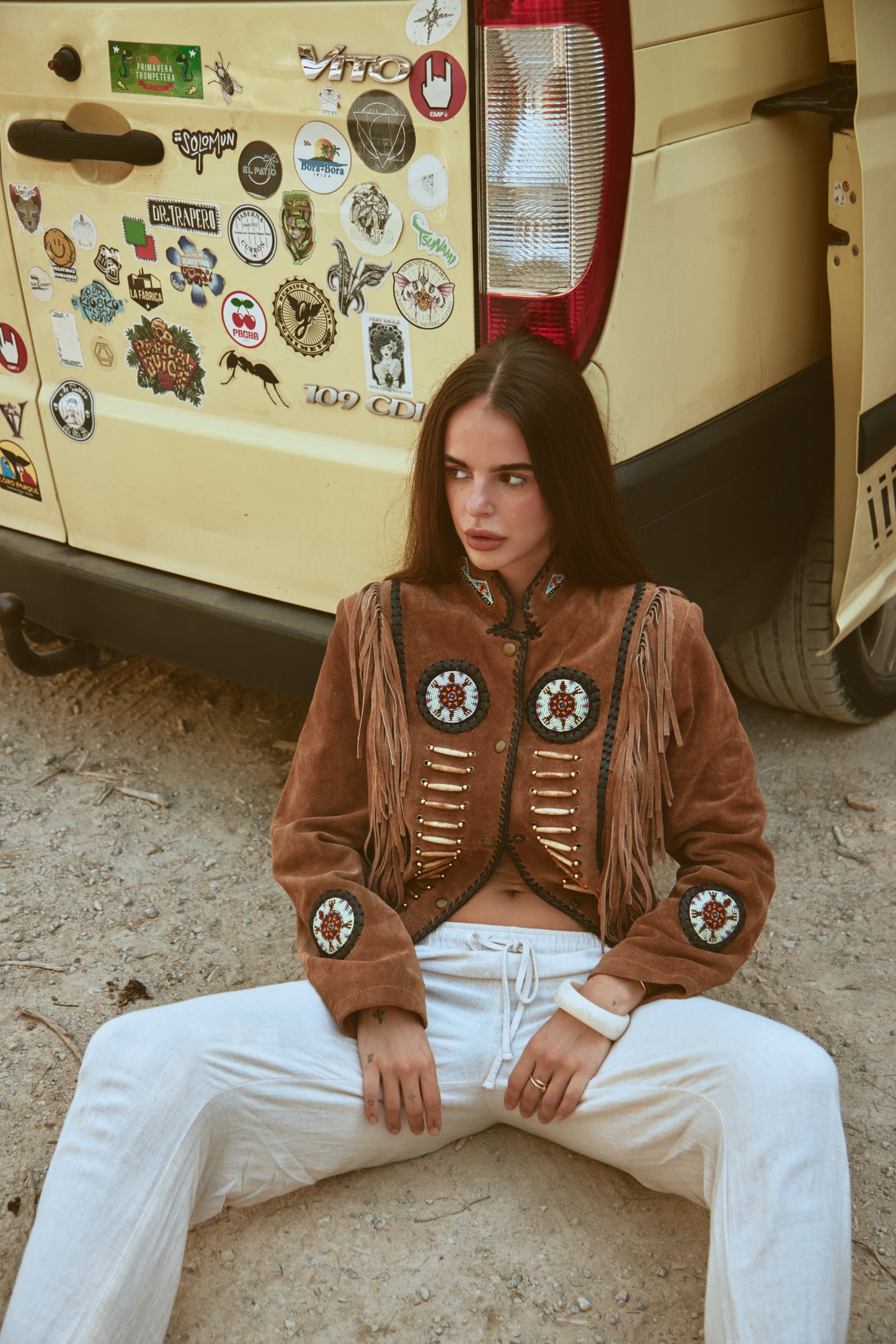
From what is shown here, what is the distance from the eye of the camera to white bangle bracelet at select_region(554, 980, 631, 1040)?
183 cm

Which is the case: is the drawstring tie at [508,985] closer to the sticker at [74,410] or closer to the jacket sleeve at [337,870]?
the jacket sleeve at [337,870]

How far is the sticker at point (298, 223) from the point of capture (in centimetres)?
231

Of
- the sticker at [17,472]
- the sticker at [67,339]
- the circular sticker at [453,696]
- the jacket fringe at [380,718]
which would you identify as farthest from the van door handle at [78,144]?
the circular sticker at [453,696]

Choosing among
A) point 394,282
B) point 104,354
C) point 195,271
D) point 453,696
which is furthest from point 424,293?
point 104,354

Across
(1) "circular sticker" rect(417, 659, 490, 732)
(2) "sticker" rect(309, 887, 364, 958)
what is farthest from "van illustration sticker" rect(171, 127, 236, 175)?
(2) "sticker" rect(309, 887, 364, 958)

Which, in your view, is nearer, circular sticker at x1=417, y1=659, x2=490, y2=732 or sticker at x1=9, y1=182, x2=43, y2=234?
circular sticker at x1=417, y1=659, x2=490, y2=732

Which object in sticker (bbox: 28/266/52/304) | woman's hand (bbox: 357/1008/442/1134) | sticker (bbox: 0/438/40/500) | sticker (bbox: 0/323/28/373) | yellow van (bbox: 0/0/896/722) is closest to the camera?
woman's hand (bbox: 357/1008/442/1134)

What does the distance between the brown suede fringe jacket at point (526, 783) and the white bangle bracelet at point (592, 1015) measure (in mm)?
58

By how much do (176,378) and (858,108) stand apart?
4.64 feet

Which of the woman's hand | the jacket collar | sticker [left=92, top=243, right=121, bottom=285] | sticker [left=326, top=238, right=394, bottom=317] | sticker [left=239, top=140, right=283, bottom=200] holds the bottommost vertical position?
the woman's hand

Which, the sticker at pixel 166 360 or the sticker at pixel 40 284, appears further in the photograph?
the sticker at pixel 40 284

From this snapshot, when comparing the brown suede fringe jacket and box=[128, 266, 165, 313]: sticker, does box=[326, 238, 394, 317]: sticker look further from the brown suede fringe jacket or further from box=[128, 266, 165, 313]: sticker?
the brown suede fringe jacket

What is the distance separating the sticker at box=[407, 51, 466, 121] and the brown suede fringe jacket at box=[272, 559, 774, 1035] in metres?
0.75

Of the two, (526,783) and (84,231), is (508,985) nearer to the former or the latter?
(526,783)
